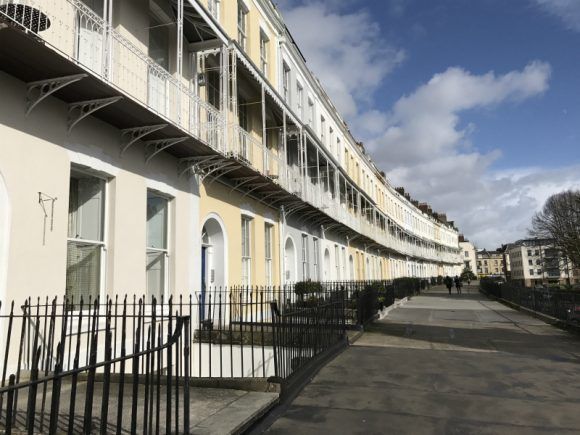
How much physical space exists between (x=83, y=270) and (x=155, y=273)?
214cm

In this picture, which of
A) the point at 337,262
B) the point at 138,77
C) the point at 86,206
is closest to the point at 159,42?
the point at 138,77

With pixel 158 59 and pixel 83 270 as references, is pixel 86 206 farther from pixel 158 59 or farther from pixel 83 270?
pixel 158 59

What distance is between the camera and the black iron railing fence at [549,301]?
44.3ft

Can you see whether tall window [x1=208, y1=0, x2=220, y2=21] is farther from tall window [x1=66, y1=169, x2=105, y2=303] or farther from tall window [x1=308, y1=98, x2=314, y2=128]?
tall window [x1=308, y1=98, x2=314, y2=128]

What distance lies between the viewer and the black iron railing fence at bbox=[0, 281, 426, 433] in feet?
9.29

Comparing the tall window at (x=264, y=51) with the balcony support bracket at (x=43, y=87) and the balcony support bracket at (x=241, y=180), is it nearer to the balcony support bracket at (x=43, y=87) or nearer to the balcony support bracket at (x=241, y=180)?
the balcony support bracket at (x=241, y=180)

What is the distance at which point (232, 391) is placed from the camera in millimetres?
5605

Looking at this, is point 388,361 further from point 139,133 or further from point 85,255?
point 139,133

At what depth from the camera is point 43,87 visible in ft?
20.8

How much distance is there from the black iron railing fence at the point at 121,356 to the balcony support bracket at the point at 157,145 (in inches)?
106

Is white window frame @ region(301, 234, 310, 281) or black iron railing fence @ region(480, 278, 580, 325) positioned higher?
white window frame @ region(301, 234, 310, 281)

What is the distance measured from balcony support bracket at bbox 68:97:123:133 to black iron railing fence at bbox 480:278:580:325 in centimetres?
1278

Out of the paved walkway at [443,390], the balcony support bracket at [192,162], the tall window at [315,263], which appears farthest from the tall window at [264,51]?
the paved walkway at [443,390]

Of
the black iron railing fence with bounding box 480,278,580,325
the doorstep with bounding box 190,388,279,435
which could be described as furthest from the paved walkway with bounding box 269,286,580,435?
the black iron railing fence with bounding box 480,278,580,325
